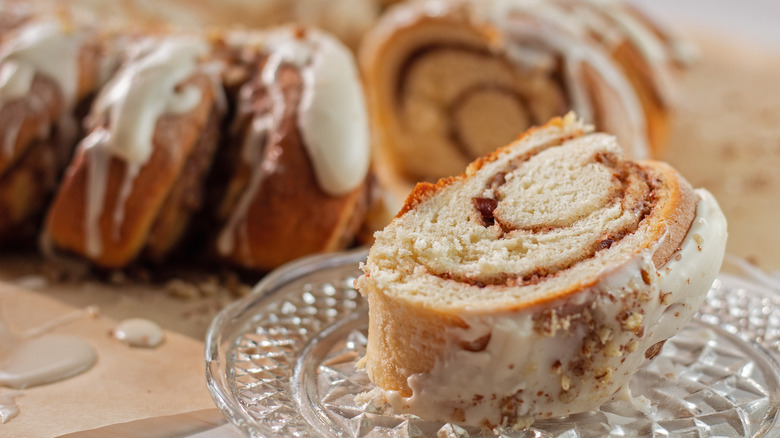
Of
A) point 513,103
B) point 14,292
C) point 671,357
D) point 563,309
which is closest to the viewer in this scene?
point 563,309

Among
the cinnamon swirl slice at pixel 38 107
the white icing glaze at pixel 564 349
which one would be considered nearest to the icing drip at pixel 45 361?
the cinnamon swirl slice at pixel 38 107

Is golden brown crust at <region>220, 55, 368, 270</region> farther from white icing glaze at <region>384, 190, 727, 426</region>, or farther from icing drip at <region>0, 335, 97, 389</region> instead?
white icing glaze at <region>384, 190, 727, 426</region>

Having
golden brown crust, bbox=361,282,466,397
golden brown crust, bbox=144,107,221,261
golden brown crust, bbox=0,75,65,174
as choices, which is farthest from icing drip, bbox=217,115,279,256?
golden brown crust, bbox=361,282,466,397

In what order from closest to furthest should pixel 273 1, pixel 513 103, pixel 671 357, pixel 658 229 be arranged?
pixel 658 229 < pixel 671 357 < pixel 513 103 < pixel 273 1

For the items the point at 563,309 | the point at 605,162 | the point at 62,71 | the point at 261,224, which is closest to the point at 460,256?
the point at 563,309

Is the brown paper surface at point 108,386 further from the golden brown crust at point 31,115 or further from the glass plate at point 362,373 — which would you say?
the golden brown crust at point 31,115

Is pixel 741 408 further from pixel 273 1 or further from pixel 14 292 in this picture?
pixel 273 1
